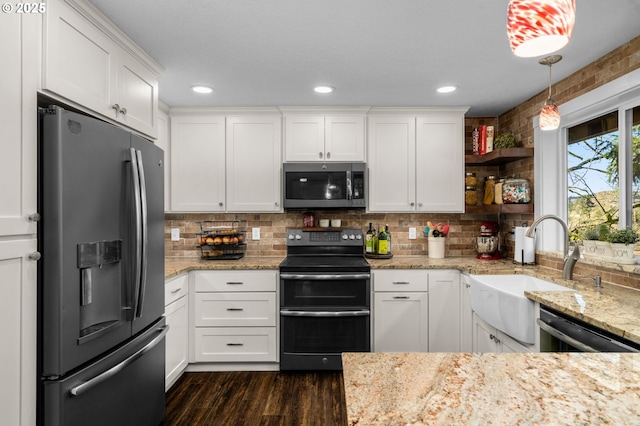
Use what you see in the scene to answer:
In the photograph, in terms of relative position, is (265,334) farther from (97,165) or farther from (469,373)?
(469,373)

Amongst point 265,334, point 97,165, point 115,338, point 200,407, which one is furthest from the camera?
point 265,334

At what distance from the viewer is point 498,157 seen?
3133 millimetres

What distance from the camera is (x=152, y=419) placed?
2.03 m

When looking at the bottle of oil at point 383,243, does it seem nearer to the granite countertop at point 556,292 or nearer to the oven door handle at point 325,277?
the granite countertop at point 556,292

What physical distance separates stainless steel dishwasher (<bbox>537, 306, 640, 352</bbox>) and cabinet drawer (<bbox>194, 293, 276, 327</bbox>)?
76.1 inches

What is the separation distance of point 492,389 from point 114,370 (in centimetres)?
158

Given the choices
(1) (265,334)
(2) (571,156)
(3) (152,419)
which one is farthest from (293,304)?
(2) (571,156)

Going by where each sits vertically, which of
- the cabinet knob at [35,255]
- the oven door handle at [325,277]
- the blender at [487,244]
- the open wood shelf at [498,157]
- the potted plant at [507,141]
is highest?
the potted plant at [507,141]

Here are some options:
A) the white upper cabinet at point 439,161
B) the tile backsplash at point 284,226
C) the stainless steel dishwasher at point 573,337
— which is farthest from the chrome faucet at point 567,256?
the tile backsplash at point 284,226

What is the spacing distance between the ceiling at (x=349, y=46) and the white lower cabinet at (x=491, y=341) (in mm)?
1754

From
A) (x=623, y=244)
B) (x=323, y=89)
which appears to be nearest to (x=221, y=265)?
(x=323, y=89)

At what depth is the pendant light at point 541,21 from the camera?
0.77 meters

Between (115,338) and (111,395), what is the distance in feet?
0.83

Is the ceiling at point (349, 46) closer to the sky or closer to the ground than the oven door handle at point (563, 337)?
closer to the sky
